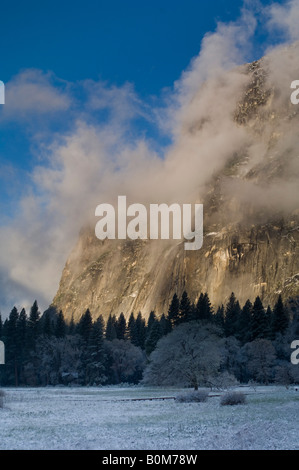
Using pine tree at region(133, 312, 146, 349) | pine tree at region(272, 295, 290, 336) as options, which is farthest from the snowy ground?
pine tree at region(133, 312, 146, 349)

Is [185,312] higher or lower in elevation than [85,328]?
higher

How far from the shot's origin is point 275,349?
267ft

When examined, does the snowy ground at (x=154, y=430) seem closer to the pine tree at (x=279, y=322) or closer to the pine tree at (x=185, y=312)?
the pine tree at (x=279, y=322)

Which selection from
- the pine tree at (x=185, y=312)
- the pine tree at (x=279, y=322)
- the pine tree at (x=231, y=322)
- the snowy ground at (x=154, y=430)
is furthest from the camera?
the pine tree at (x=185, y=312)

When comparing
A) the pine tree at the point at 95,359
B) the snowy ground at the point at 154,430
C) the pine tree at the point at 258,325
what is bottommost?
the pine tree at the point at 95,359

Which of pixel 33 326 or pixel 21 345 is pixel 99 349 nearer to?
pixel 21 345

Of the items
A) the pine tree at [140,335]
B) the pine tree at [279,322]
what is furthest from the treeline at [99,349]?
the pine tree at [140,335]

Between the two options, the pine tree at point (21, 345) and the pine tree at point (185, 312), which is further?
the pine tree at point (185, 312)

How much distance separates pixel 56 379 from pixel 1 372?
1359 cm

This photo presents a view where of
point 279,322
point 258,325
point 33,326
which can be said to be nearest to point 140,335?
point 33,326
